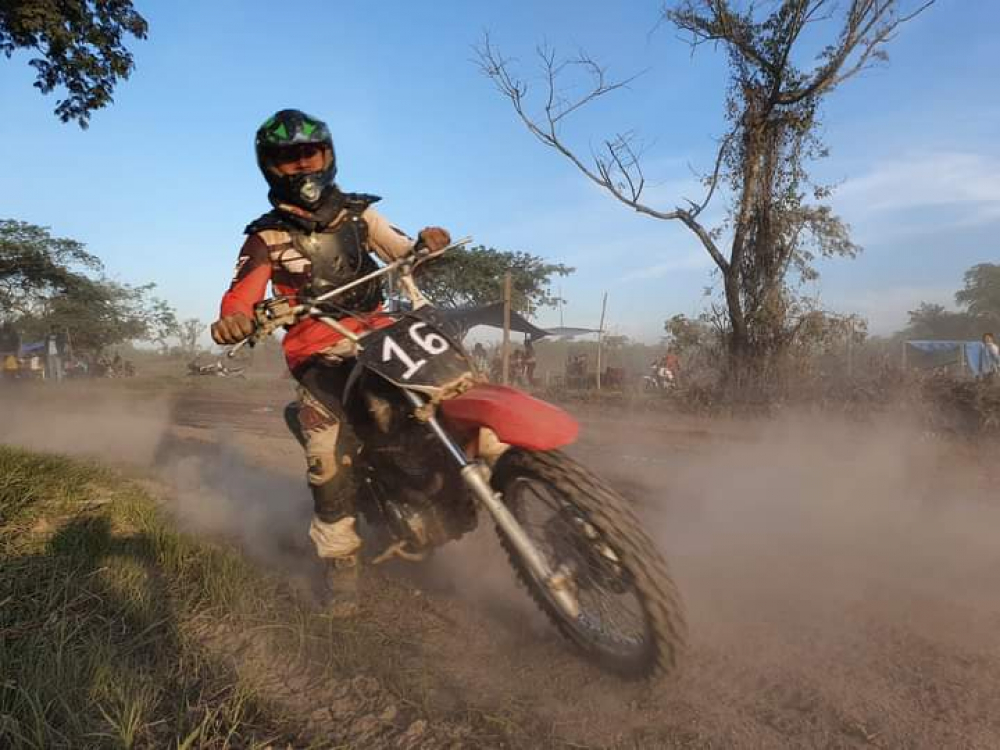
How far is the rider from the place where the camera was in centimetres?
312

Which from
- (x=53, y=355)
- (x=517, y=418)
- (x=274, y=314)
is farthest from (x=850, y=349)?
(x=53, y=355)

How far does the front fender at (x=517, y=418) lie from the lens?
2441 mm

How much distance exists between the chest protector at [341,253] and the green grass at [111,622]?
144 centimetres

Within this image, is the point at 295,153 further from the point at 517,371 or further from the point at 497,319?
the point at 497,319

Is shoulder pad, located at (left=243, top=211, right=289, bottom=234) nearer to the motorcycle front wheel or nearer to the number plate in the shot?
the number plate

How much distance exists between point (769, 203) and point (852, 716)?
12.9m

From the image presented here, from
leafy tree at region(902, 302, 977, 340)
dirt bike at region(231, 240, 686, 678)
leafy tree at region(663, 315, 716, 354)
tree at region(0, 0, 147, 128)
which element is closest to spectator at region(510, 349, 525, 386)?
leafy tree at region(663, 315, 716, 354)

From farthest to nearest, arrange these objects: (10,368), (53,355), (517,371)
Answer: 1. (53,355)
2. (10,368)
3. (517,371)

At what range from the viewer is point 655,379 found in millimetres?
17609

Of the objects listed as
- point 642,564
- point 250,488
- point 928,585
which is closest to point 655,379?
point 250,488

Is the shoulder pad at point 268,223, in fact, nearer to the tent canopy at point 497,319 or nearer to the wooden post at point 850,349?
the wooden post at point 850,349

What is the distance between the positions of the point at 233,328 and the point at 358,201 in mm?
1196

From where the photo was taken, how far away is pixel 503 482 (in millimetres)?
2670

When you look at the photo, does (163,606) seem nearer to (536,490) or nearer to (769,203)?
(536,490)
